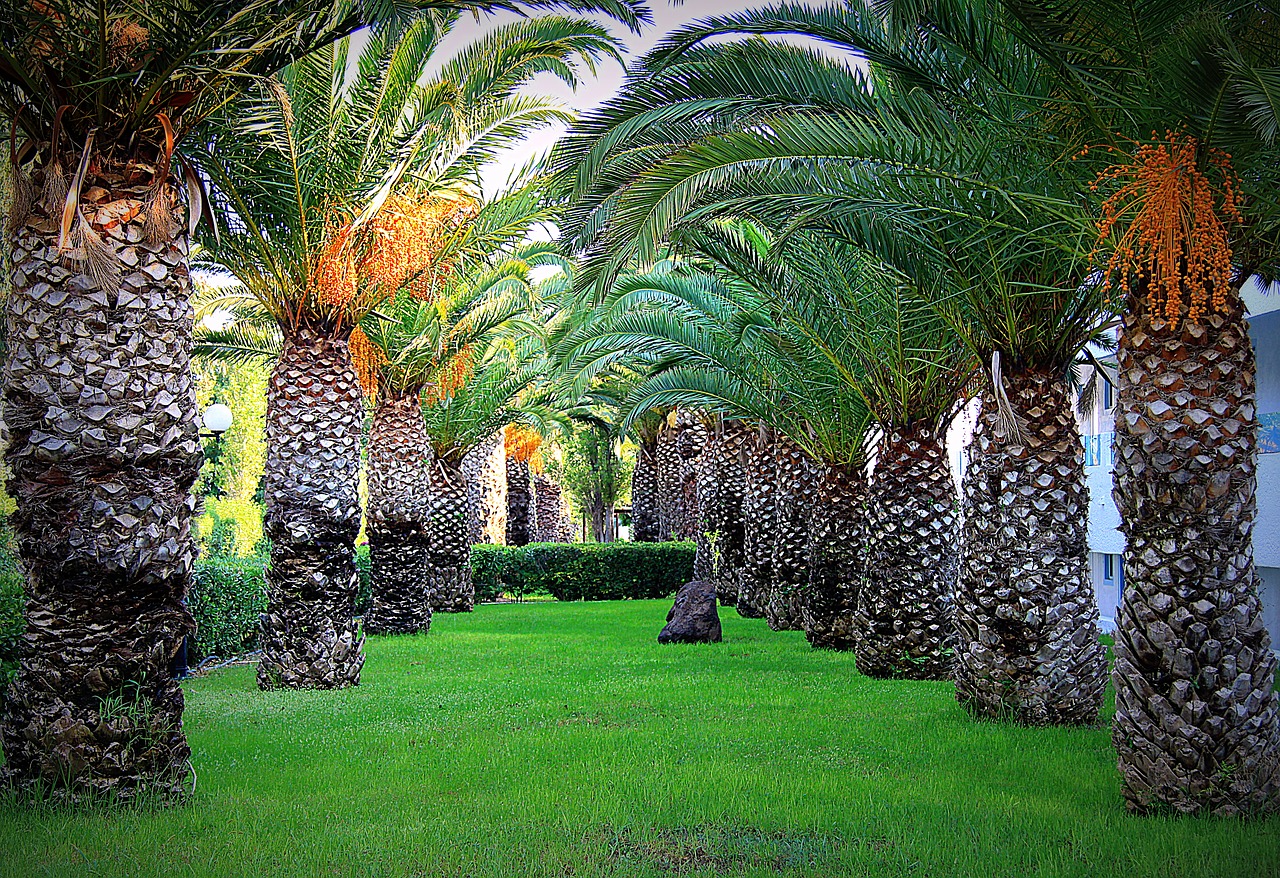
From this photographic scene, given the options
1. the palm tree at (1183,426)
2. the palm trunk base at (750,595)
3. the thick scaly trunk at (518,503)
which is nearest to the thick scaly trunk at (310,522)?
the palm tree at (1183,426)

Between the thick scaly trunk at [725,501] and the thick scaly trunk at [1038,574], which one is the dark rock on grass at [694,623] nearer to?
the thick scaly trunk at [725,501]

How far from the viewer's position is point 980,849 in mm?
5734

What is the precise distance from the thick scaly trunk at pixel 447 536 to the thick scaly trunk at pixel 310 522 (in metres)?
9.16

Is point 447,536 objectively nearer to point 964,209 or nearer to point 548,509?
point 964,209

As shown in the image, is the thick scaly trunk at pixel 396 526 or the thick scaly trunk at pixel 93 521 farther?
the thick scaly trunk at pixel 396 526

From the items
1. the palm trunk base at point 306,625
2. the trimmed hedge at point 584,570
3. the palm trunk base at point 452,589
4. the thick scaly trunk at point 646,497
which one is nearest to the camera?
the palm trunk base at point 306,625

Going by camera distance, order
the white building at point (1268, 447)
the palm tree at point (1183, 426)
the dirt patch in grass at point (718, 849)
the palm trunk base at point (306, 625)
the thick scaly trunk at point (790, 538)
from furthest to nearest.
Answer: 1. the thick scaly trunk at point (790, 538)
2. the white building at point (1268, 447)
3. the palm trunk base at point (306, 625)
4. the palm tree at point (1183, 426)
5. the dirt patch in grass at point (718, 849)

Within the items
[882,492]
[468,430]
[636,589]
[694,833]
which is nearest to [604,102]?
[694,833]

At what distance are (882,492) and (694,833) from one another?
7.21 metres

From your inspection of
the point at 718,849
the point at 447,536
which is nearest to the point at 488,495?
the point at 447,536

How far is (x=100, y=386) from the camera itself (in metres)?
6.50

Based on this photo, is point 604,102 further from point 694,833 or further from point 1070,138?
point 694,833

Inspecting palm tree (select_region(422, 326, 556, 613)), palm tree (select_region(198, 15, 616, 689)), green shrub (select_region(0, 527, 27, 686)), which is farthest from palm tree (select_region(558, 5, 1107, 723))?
palm tree (select_region(422, 326, 556, 613))

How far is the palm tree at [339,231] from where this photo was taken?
11117 millimetres
